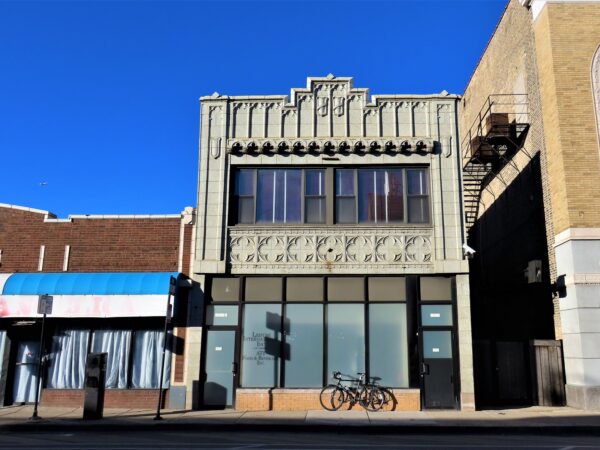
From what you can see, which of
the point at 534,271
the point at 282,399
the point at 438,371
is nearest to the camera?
the point at 282,399

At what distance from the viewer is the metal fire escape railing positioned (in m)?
20.9

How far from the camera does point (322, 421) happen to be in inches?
528

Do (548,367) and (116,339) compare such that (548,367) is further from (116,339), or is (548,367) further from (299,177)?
(116,339)

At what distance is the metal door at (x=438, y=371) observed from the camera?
608 inches

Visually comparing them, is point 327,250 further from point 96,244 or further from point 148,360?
point 96,244

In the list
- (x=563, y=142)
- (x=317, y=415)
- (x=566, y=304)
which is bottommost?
(x=317, y=415)

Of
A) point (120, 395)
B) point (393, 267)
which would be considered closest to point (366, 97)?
point (393, 267)

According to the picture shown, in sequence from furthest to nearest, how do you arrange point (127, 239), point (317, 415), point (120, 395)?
point (127, 239)
point (120, 395)
point (317, 415)

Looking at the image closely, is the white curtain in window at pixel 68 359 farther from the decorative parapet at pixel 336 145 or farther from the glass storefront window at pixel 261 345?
the decorative parapet at pixel 336 145

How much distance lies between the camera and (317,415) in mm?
14367

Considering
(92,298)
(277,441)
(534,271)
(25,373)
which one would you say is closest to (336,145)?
(534,271)

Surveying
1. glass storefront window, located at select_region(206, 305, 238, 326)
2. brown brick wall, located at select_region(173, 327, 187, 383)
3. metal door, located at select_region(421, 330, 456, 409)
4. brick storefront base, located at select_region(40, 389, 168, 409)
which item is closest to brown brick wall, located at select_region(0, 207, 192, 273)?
glass storefront window, located at select_region(206, 305, 238, 326)

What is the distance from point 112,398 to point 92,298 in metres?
2.90

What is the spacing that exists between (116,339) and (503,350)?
11810 mm
